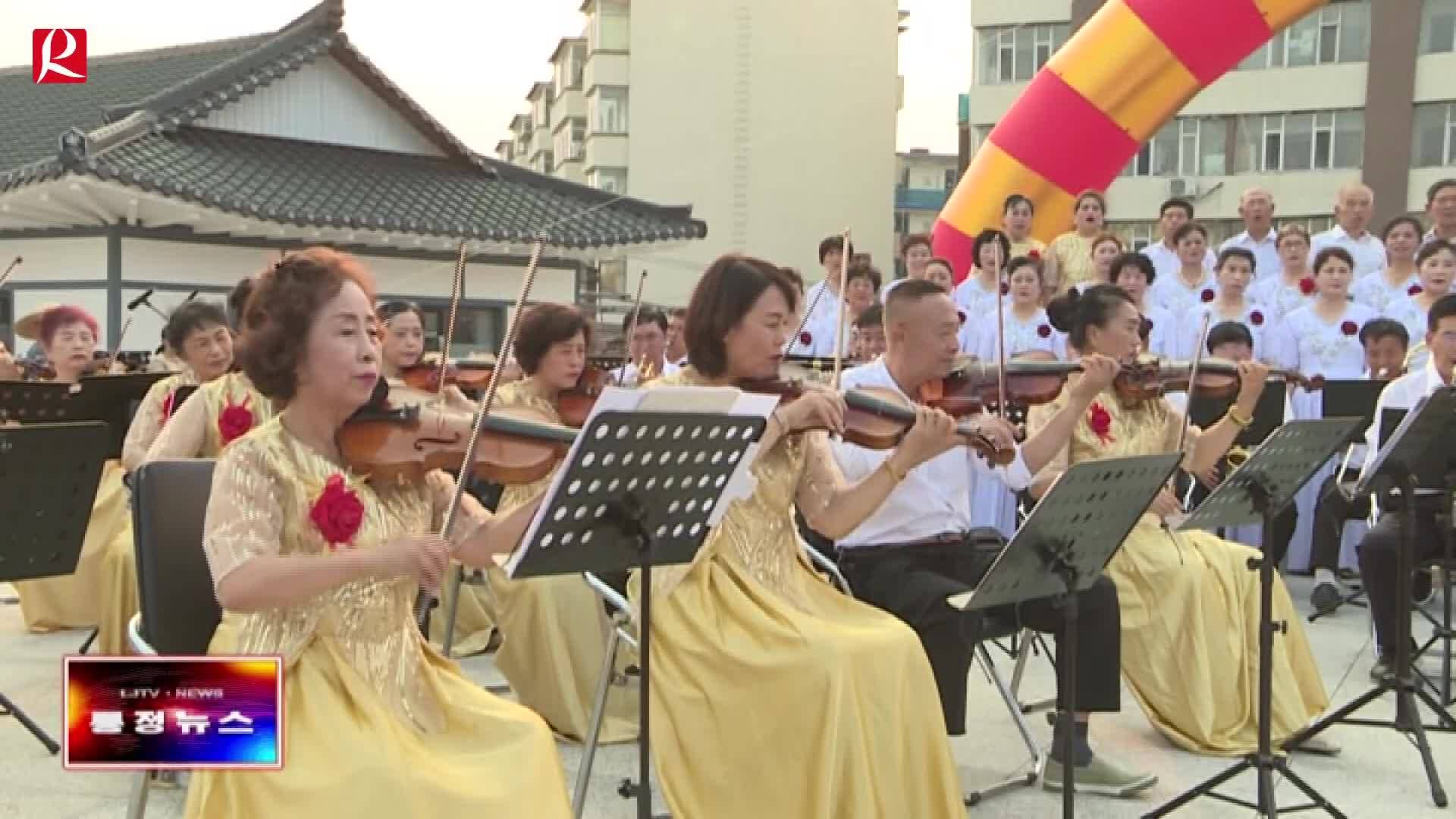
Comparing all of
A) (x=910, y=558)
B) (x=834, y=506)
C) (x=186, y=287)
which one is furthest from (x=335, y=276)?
(x=186, y=287)

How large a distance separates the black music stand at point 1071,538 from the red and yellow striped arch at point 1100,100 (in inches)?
268

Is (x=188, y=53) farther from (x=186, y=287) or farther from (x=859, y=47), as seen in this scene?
(x=859, y=47)

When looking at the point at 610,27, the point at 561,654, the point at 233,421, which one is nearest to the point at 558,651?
the point at 561,654

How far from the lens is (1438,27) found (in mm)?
27203

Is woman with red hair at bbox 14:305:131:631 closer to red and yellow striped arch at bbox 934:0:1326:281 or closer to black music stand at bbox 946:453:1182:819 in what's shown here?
black music stand at bbox 946:453:1182:819

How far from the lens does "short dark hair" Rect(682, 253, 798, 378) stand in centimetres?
351

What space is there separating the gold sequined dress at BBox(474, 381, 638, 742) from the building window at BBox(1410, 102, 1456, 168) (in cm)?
2747

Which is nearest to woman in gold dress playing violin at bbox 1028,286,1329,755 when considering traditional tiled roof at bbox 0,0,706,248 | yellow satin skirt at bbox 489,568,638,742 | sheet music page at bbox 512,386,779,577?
yellow satin skirt at bbox 489,568,638,742

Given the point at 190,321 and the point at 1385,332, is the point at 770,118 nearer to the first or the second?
the point at 1385,332

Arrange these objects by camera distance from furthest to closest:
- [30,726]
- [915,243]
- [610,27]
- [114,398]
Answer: [610,27] < [915,243] < [114,398] < [30,726]

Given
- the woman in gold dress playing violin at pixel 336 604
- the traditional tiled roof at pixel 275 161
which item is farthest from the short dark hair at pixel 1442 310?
the traditional tiled roof at pixel 275 161

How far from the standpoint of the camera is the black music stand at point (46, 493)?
374 centimetres

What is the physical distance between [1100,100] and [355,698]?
28.0ft

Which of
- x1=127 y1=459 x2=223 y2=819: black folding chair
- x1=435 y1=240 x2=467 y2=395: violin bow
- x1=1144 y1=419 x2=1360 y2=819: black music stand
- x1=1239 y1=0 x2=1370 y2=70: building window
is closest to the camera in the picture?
x1=435 y1=240 x2=467 y2=395: violin bow
